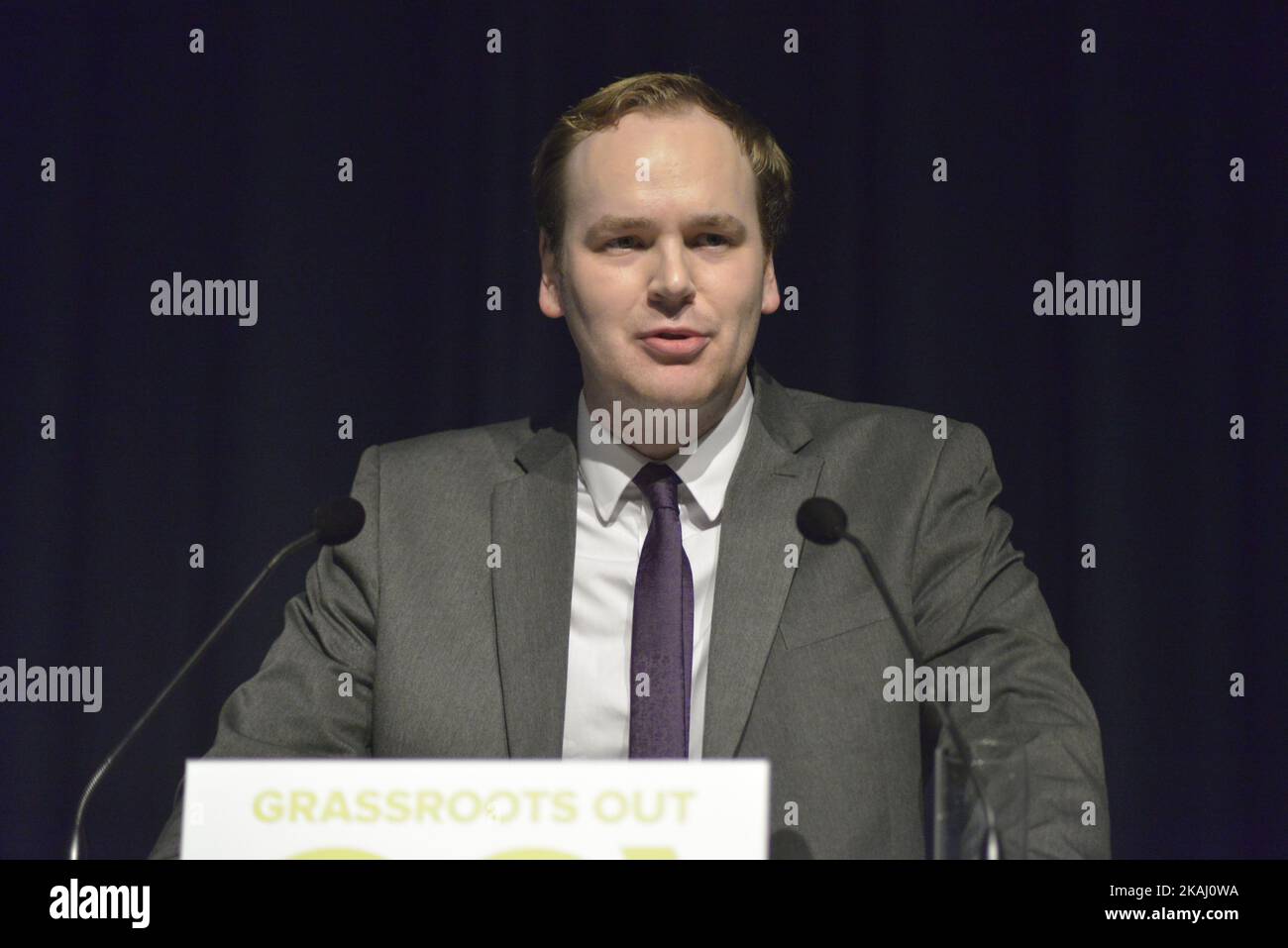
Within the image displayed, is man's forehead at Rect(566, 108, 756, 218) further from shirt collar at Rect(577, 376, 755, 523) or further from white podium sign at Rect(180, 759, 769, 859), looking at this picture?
white podium sign at Rect(180, 759, 769, 859)

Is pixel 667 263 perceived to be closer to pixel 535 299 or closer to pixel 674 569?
pixel 674 569

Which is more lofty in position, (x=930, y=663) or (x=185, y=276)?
(x=185, y=276)

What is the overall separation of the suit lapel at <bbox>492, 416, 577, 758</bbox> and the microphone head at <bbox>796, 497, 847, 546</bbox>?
0.42m

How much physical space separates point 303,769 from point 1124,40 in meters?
1.83

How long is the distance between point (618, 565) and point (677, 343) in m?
0.28

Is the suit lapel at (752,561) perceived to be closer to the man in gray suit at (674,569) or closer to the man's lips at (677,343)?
the man in gray suit at (674,569)

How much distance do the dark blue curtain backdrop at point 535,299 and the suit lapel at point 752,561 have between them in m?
0.56

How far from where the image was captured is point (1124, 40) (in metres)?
2.30

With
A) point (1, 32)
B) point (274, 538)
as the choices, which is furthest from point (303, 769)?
point (1, 32)

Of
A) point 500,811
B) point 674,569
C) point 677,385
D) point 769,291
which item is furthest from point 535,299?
point 500,811

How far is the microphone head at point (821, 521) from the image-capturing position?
4.52 ft

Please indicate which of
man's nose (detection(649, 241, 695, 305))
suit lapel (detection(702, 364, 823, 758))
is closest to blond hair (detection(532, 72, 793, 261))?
man's nose (detection(649, 241, 695, 305))

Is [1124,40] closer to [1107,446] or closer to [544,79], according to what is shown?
[1107,446]

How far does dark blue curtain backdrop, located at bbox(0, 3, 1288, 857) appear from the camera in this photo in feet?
7.45
